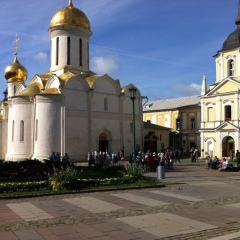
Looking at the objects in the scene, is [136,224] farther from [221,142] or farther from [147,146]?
[147,146]

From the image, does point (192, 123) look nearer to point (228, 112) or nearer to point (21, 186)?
point (228, 112)

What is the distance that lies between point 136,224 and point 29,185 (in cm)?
679

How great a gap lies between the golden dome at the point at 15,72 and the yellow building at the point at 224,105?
21413mm

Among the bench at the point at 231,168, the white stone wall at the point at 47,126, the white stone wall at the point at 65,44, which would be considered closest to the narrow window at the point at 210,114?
the bench at the point at 231,168

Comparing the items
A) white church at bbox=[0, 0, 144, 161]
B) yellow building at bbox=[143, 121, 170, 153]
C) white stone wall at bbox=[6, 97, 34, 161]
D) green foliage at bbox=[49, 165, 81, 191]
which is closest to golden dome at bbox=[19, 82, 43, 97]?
white church at bbox=[0, 0, 144, 161]

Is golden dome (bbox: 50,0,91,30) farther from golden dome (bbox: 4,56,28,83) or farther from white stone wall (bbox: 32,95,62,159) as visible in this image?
white stone wall (bbox: 32,95,62,159)

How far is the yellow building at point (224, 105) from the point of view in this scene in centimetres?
3534

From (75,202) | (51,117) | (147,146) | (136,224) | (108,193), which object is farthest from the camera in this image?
(147,146)

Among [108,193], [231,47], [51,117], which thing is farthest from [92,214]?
[231,47]

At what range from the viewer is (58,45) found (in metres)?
35.5

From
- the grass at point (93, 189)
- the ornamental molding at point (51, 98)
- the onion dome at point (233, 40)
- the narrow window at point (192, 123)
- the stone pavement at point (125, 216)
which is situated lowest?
the stone pavement at point (125, 216)

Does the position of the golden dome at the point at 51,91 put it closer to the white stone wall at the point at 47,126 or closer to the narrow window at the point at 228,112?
the white stone wall at the point at 47,126

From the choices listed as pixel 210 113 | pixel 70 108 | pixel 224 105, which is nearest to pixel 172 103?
pixel 210 113

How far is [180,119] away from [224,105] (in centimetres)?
1420
